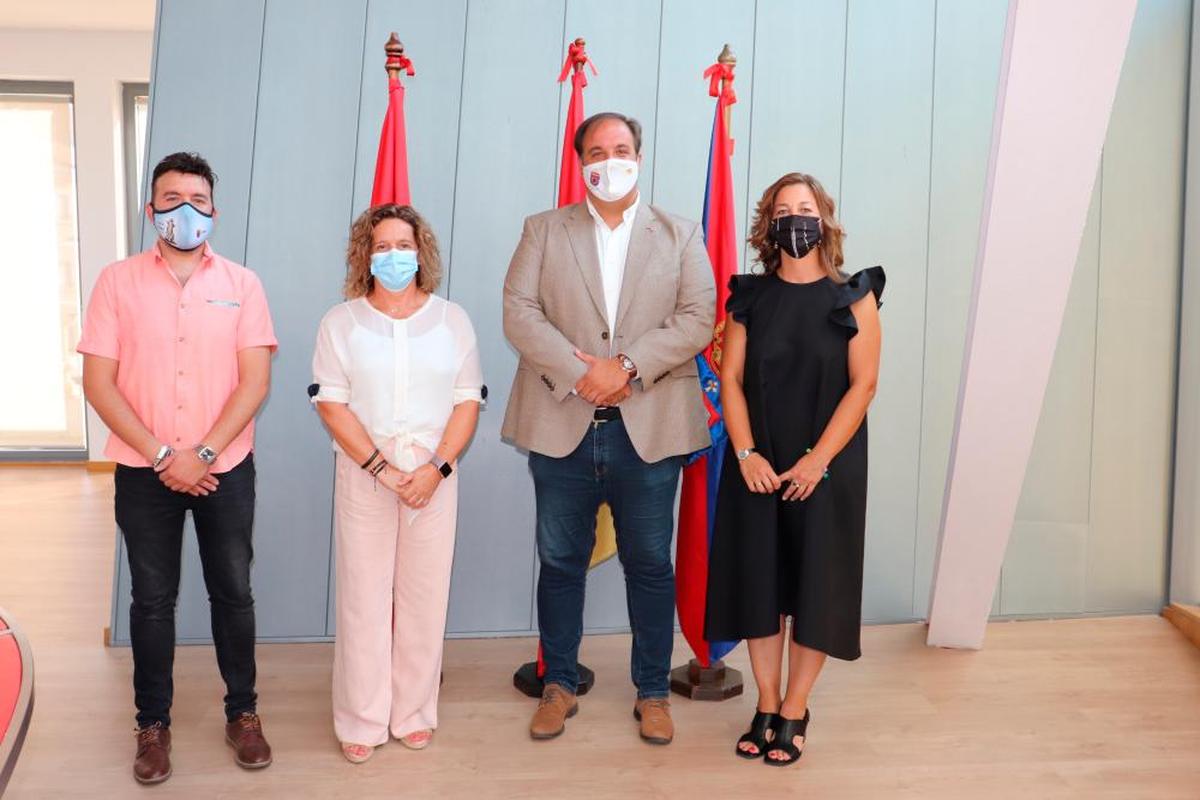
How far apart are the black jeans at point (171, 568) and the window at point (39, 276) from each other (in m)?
5.48

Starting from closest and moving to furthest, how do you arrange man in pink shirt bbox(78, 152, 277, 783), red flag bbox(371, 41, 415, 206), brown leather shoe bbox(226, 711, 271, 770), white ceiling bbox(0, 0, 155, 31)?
man in pink shirt bbox(78, 152, 277, 783)
brown leather shoe bbox(226, 711, 271, 770)
red flag bbox(371, 41, 415, 206)
white ceiling bbox(0, 0, 155, 31)

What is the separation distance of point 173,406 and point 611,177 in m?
1.32

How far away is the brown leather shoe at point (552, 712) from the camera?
281cm

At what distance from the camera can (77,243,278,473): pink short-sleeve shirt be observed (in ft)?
8.11

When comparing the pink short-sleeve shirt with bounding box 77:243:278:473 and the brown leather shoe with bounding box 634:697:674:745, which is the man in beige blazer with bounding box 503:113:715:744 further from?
the pink short-sleeve shirt with bounding box 77:243:278:473

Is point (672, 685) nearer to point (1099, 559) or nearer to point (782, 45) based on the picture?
point (1099, 559)

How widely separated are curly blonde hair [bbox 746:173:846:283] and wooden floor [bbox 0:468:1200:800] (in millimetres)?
1384

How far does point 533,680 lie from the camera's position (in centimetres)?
315

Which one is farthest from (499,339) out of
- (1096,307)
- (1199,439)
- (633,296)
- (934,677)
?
(1199,439)

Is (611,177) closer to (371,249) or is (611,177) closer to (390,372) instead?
(371,249)

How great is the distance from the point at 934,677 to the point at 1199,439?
165 centimetres

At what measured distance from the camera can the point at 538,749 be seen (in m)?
2.76

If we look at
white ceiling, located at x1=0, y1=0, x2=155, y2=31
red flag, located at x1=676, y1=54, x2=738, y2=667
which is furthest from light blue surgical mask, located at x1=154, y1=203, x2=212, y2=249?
white ceiling, located at x1=0, y1=0, x2=155, y2=31

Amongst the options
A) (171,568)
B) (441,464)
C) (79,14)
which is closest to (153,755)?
(171,568)
